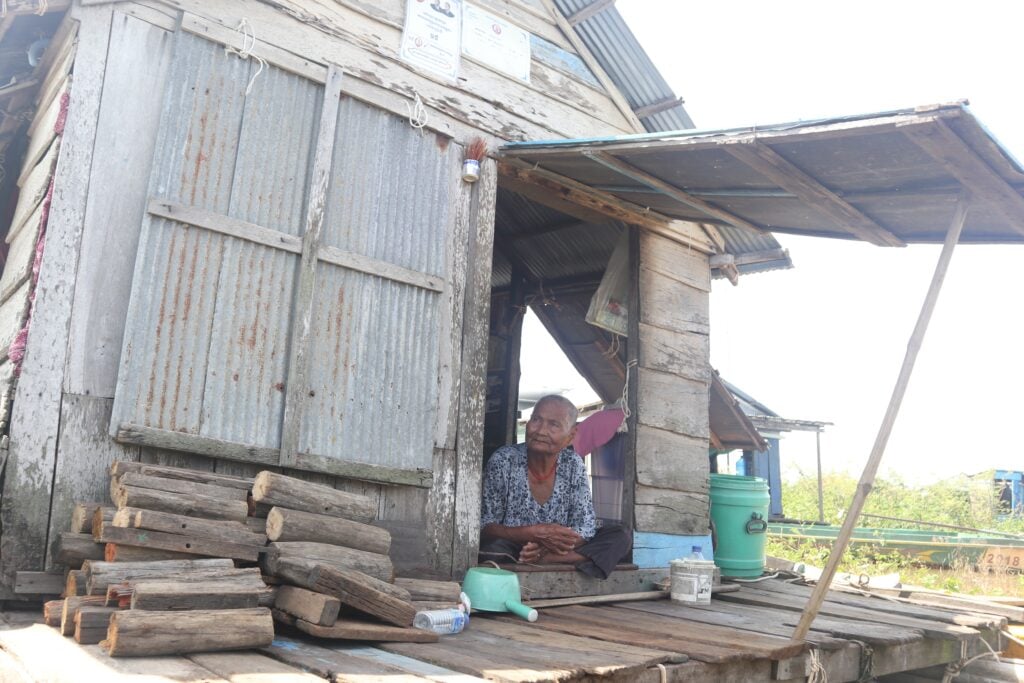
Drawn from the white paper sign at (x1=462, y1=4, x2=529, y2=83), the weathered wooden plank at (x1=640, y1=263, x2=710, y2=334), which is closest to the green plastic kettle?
the weathered wooden plank at (x1=640, y1=263, x2=710, y2=334)

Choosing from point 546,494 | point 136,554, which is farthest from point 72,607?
point 546,494

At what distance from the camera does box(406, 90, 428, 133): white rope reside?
492cm

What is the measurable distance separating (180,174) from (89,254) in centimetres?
57

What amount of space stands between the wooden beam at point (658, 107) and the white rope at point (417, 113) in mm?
2102

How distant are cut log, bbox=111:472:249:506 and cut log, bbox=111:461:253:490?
3 cm

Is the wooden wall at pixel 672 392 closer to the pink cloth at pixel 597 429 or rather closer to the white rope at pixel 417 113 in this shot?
the pink cloth at pixel 597 429

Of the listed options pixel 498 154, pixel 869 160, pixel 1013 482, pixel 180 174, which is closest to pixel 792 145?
pixel 869 160

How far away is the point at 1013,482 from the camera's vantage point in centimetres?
2348

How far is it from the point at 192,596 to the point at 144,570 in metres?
0.30

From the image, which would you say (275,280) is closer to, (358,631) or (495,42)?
(358,631)

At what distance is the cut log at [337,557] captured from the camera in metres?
3.34

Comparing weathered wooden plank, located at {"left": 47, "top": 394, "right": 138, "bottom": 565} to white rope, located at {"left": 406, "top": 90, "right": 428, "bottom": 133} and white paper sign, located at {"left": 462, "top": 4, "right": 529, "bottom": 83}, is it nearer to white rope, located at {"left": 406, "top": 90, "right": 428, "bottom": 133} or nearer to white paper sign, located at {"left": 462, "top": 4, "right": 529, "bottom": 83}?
white rope, located at {"left": 406, "top": 90, "right": 428, "bottom": 133}

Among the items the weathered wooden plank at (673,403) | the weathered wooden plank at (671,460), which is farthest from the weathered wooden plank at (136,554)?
the weathered wooden plank at (673,403)

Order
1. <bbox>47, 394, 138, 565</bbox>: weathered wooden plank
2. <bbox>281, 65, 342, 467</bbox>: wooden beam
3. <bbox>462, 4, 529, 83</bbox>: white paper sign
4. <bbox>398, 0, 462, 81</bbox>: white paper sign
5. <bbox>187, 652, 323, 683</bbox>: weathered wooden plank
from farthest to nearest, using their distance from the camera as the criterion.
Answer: <bbox>462, 4, 529, 83</bbox>: white paper sign → <bbox>398, 0, 462, 81</bbox>: white paper sign → <bbox>281, 65, 342, 467</bbox>: wooden beam → <bbox>47, 394, 138, 565</bbox>: weathered wooden plank → <bbox>187, 652, 323, 683</bbox>: weathered wooden plank
